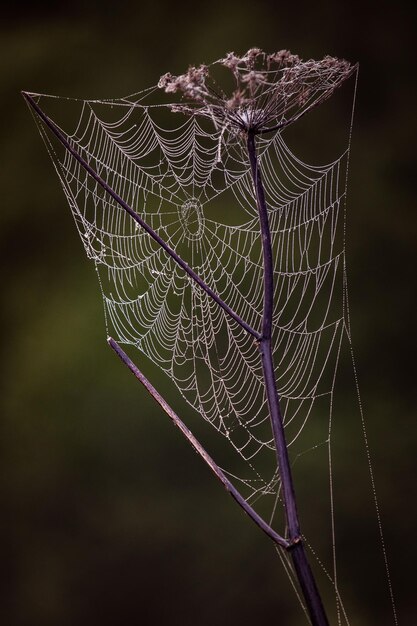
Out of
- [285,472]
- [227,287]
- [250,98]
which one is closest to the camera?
[285,472]

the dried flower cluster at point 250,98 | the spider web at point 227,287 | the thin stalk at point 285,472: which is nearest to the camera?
the thin stalk at point 285,472

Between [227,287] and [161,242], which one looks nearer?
[161,242]

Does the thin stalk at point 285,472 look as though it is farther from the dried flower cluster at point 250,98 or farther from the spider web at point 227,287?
the spider web at point 227,287

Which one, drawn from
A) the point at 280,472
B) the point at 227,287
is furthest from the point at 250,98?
the point at 227,287

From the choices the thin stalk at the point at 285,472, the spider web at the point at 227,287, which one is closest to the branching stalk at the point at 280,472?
the thin stalk at the point at 285,472

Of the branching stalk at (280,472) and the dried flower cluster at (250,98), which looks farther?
the dried flower cluster at (250,98)

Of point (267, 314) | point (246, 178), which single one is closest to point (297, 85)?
point (267, 314)

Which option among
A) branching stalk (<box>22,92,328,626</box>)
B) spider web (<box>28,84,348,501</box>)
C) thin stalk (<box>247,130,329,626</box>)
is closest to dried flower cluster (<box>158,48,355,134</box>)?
branching stalk (<box>22,92,328,626</box>)

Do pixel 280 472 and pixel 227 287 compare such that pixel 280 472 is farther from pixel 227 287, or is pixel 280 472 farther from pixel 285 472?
pixel 227 287

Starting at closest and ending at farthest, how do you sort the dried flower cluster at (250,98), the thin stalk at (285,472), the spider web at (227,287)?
1. the thin stalk at (285,472)
2. the dried flower cluster at (250,98)
3. the spider web at (227,287)

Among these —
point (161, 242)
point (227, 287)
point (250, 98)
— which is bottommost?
point (227, 287)

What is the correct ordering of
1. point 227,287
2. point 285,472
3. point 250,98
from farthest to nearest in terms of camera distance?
1. point 227,287
2. point 250,98
3. point 285,472
